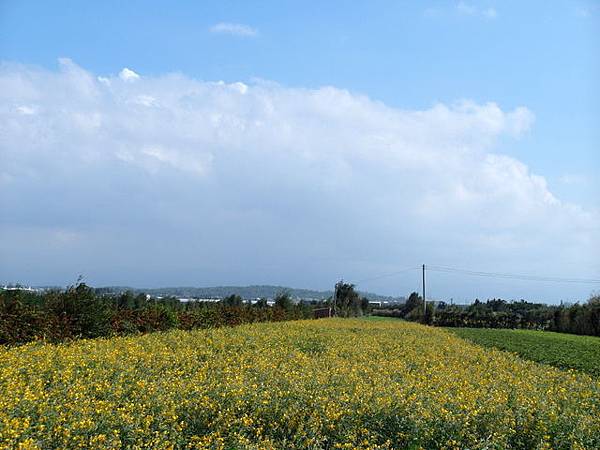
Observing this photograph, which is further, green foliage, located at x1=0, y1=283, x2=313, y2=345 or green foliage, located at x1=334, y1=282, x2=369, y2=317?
green foliage, located at x1=334, y1=282, x2=369, y2=317

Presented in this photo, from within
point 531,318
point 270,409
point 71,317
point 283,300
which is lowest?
point 531,318

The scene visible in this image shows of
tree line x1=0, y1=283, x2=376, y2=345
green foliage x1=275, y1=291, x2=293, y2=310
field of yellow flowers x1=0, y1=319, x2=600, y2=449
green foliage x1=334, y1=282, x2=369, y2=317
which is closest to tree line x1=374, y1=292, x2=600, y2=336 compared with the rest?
green foliage x1=334, y1=282, x2=369, y2=317

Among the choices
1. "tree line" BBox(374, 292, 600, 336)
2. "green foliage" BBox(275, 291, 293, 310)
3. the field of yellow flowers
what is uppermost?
the field of yellow flowers

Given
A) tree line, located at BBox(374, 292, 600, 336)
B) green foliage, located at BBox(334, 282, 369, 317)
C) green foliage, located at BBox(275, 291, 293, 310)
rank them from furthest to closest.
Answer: green foliage, located at BBox(334, 282, 369, 317) → tree line, located at BBox(374, 292, 600, 336) → green foliage, located at BBox(275, 291, 293, 310)

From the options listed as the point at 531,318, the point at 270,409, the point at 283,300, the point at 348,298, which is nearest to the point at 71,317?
the point at 270,409

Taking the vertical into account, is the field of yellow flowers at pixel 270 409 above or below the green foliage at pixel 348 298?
above

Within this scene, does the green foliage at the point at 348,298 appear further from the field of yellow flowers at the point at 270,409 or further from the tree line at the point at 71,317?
the field of yellow flowers at the point at 270,409

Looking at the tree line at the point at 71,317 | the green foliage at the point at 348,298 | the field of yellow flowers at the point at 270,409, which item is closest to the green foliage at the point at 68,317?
the tree line at the point at 71,317

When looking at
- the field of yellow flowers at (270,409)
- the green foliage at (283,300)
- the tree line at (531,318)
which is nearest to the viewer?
Result: the field of yellow flowers at (270,409)

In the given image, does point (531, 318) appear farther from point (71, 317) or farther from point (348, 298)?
point (71, 317)

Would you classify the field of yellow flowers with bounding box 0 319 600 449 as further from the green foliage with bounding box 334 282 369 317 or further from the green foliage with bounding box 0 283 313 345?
the green foliage with bounding box 334 282 369 317

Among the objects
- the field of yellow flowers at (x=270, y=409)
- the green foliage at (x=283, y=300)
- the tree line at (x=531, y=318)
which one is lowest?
the tree line at (x=531, y=318)

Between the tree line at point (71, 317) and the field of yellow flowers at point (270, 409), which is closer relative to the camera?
the field of yellow flowers at point (270, 409)

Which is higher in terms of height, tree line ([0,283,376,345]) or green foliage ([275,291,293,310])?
tree line ([0,283,376,345])
